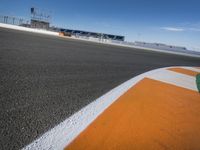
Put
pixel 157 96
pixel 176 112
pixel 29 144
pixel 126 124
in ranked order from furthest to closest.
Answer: pixel 157 96 < pixel 176 112 < pixel 126 124 < pixel 29 144

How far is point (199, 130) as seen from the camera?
2730 millimetres

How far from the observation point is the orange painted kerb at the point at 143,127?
2050 mm

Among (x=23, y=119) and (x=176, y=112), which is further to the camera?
(x=176, y=112)

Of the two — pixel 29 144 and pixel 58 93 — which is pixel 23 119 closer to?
pixel 29 144

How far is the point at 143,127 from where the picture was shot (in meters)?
2.54

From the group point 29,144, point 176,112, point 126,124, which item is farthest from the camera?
point 176,112

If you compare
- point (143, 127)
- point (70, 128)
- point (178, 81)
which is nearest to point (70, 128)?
point (70, 128)

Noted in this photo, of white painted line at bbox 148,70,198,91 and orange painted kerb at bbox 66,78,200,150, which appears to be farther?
white painted line at bbox 148,70,198,91

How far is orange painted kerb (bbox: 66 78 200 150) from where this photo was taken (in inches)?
80.7

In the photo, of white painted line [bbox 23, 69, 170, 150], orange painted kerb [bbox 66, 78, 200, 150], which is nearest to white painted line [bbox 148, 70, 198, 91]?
orange painted kerb [bbox 66, 78, 200, 150]

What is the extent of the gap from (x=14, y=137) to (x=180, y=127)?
2181 mm

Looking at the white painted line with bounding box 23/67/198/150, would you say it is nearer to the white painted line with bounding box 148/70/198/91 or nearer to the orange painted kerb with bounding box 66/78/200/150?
the orange painted kerb with bounding box 66/78/200/150

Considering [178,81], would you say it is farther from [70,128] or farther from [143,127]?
[70,128]

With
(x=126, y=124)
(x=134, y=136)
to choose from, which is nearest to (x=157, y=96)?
(x=126, y=124)
